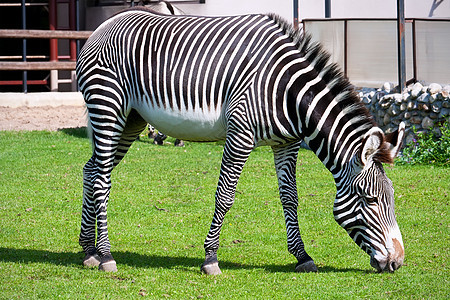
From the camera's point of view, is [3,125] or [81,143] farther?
[3,125]

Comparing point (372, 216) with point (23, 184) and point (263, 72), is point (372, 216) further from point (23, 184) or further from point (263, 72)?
point (23, 184)

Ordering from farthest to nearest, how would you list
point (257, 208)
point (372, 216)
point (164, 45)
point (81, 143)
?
point (81, 143) → point (257, 208) → point (164, 45) → point (372, 216)

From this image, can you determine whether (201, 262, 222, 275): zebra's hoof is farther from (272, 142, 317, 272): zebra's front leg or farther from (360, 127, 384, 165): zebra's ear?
(360, 127, 384, 165): zebra's ear

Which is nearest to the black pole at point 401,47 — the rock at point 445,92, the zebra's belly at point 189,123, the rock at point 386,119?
the rock at point 386,119

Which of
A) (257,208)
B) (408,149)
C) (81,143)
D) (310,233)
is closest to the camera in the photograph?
(310,233)

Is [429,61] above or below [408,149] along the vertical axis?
above

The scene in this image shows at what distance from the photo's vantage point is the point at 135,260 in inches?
265

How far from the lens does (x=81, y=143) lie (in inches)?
531

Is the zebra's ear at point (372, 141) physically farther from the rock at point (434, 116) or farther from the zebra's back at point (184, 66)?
the rock at point (434, 116)

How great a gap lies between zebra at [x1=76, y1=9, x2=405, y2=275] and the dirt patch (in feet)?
28.5

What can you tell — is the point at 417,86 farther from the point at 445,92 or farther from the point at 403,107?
the point at 445,92

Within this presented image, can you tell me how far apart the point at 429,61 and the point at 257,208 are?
5392mm

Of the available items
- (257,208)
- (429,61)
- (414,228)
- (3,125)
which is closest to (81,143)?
(3,125)

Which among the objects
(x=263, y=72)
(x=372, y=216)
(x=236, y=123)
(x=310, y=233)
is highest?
(x=263, y=72)
